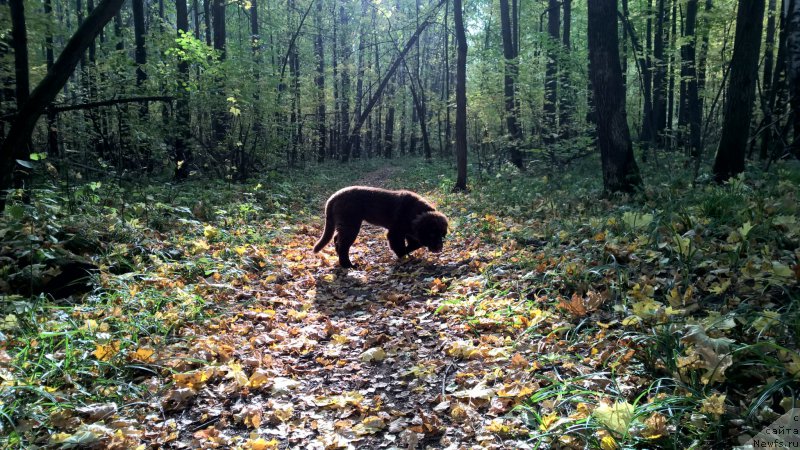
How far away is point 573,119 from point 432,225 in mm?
12993

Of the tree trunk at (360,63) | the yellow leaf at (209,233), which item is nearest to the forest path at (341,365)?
the yellow leaf at (209,233)

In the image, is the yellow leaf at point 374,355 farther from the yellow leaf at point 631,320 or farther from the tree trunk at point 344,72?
the tree trunk at point 344,72

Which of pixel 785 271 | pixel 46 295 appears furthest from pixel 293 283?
pixel 785 271

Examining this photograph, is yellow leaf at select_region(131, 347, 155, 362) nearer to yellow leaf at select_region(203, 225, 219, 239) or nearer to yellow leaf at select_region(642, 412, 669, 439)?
yellow leaf at select_region(642, 412, 669, 439)

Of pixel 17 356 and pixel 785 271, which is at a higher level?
pixel 785 271

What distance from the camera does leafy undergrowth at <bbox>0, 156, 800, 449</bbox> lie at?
2.62 m

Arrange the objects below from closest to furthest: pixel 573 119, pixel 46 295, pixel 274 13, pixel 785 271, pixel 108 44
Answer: pixel 785 271
pixel 46 295
pixel 108 44
pixel 573 119
pixel 274 13

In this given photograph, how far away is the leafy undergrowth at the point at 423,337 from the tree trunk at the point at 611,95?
1402mm

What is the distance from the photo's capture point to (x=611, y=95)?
8.39 metres

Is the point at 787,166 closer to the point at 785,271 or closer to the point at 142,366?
the point at 785,271

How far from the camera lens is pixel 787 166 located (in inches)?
311

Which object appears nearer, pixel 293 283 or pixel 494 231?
pixel 293 283

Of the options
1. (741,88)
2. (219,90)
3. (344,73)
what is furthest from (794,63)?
(344,73)

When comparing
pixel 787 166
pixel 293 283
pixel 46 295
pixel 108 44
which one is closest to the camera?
pixel 46 295
